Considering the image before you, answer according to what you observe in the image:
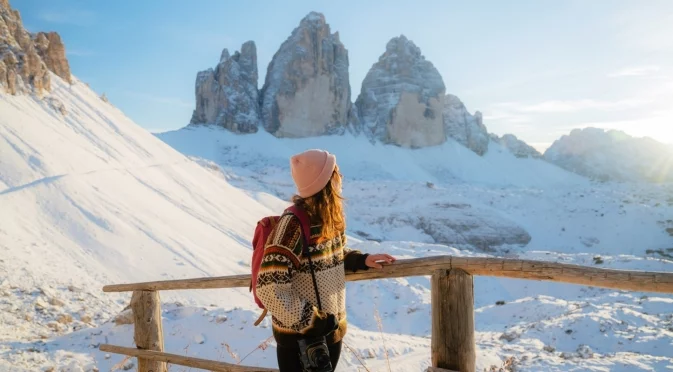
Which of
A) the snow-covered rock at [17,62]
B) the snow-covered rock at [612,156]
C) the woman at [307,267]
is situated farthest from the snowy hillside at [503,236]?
the snow-covered rock at [17,62]

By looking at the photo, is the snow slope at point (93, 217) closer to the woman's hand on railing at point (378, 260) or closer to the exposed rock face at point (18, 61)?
the exposed rock face at point (18, 61)

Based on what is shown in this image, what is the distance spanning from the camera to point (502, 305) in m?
12.5

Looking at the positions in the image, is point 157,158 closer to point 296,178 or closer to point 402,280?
point 402,280

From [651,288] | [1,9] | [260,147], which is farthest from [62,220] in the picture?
[260,147]

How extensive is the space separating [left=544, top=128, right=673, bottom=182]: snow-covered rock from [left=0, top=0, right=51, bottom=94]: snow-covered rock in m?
93.3

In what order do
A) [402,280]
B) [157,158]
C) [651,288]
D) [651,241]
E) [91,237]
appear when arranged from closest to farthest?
[651,288] < [91,237] < [402,280] < [157,158] < [651,241]

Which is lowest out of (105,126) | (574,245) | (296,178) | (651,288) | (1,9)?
(574,245)

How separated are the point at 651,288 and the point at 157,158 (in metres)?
24.3

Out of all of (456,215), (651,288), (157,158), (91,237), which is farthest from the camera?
(456,215)

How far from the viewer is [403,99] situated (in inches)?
3017

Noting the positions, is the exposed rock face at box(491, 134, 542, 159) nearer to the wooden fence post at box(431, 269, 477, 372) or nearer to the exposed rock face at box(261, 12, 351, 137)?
the exposed rock face at box(261, 12, 351, 137)

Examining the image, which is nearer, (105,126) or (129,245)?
(129,245)

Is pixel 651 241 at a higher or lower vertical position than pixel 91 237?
lower

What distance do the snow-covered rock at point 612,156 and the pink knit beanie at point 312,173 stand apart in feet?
324
